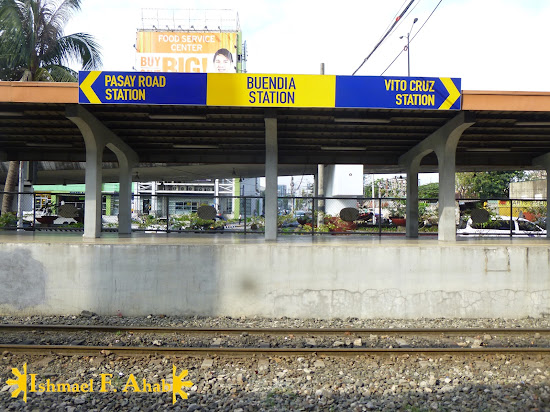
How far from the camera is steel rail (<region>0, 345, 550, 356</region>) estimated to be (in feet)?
20.8

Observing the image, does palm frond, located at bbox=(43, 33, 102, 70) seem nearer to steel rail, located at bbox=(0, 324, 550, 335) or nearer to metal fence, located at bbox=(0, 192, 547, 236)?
metal fence, located at bbox=(0, 192, 547, 236)

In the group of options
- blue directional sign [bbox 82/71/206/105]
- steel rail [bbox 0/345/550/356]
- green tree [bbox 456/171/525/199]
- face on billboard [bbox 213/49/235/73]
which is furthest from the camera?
face on billboard [bbox 213/49/235/73]

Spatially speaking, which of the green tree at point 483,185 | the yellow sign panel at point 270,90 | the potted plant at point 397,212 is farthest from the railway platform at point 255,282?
the green tree at point 483,185

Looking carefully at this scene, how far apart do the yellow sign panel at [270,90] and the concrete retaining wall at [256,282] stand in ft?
9.81

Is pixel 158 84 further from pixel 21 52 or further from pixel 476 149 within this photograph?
pixel 21 52

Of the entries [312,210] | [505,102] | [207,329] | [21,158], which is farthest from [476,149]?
[21,158]

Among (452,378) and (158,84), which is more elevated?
(158,84)

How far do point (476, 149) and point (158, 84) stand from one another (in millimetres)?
9501

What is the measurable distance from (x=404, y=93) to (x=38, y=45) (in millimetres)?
16227

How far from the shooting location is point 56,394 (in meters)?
5.00

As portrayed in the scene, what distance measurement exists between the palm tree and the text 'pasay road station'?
32.7 feet

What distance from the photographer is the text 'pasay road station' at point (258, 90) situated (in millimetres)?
8570

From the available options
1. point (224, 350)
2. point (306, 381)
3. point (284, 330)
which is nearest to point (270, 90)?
point (284, 330)

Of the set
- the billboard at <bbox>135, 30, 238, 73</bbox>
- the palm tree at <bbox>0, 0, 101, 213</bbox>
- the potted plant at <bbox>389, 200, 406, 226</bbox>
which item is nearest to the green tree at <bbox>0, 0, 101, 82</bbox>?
the palm tree at <bbox>0, 0, 101, 213</bbox>
